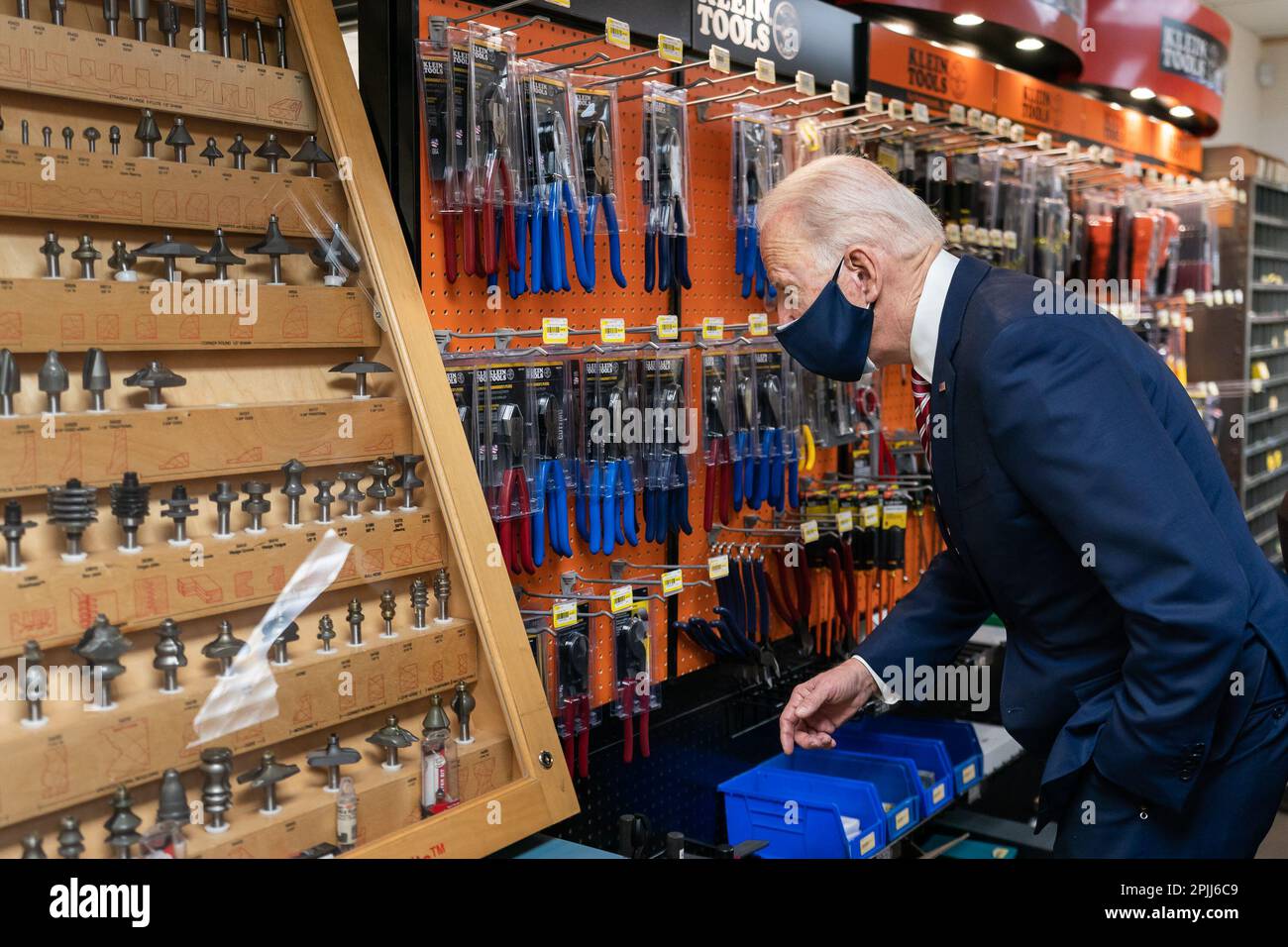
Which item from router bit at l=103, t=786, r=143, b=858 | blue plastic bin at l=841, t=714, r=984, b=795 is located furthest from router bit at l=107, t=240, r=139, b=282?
blue plastic bin at l=841, t=714, r=984, b=795

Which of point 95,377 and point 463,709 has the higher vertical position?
point 95,377

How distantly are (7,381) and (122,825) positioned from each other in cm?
63

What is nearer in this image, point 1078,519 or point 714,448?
point 1078,519

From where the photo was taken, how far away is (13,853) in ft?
5.01

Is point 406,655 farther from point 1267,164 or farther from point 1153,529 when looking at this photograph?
point 1267,164

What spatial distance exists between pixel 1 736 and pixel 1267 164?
8.48 metres

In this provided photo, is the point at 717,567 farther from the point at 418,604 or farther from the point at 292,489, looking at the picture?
the point at 292,489

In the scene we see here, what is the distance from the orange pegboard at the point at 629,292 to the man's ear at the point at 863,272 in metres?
1.13

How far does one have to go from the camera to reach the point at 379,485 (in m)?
2.18

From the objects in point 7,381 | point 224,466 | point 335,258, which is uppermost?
point 335,258

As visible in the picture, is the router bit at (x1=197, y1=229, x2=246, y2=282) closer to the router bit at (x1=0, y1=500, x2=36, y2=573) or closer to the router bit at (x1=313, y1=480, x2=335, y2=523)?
the router bit at (x1=313, y1=480, x2=335, y2=523)

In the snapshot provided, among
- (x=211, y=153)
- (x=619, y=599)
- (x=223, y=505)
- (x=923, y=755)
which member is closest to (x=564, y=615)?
(x=619, y=599)

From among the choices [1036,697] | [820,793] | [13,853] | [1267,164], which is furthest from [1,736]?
[1267,164]
